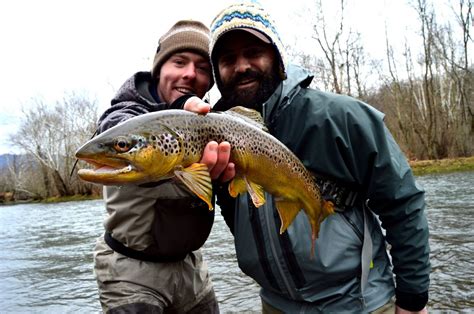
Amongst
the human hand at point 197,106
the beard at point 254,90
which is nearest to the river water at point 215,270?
the beard at point 254,90


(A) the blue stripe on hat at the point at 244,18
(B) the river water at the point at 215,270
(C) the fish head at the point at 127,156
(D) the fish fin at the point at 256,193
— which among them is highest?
(A) the blue stripe on hat at the point at 244,18

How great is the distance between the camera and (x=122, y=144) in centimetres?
168

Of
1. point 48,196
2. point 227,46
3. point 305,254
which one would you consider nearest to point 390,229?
point 305,254

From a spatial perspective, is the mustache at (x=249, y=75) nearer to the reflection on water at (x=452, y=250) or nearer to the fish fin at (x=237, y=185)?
the fish fin at (x=237, y=185)

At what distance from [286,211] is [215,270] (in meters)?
5.10

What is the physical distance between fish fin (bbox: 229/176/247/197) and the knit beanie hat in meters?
1.01

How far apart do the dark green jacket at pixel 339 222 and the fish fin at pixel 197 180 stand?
61cm

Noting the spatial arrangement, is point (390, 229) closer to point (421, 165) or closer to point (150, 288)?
point (150, 288)

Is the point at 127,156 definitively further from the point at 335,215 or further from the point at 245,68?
the point at 335,215

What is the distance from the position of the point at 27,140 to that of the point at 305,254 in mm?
50340

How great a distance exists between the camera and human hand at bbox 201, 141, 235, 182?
1.89 m

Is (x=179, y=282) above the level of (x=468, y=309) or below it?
above

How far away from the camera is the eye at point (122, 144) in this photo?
168cm

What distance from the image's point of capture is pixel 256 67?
8.25 feet
